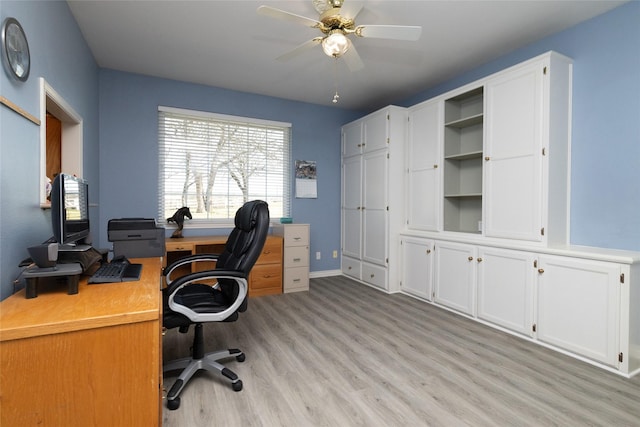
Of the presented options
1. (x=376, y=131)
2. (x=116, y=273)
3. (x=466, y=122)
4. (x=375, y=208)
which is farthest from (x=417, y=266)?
(x=116, y=273)

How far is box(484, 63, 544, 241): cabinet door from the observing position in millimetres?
2568

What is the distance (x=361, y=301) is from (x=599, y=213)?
233 cm

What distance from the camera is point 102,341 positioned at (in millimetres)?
1051

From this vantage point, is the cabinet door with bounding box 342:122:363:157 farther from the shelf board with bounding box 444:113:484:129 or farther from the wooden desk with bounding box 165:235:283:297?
the wooden desk with bounding box 165:235:283:297

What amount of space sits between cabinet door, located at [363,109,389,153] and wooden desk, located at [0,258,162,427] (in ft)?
11.3

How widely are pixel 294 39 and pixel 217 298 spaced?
241 cm

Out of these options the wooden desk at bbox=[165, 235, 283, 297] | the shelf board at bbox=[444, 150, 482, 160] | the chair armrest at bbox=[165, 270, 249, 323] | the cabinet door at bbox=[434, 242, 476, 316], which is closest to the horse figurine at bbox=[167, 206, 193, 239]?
the wooden desk at bbox=[165, 235, 283, 297]

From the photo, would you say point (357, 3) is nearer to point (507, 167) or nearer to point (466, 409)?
point (507, 167)

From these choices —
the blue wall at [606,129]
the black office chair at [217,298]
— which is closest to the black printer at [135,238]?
the black office chair at [217,298]

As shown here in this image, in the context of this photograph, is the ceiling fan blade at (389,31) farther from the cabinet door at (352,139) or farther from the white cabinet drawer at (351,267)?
the white cabinet drawer at (351,267)

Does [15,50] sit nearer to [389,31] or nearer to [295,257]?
[389,31]

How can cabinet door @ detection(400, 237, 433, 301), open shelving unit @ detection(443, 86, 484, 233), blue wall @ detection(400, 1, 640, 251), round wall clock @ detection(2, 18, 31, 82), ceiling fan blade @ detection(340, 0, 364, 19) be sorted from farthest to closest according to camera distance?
cabinet door @ detection(400, 237, 433, 301)
open shelving unit @ detection(443, 86, 484, 233)
blue wall @ detection(400, 1, 640, 251)
ceiling fan blade @ detection(340, 0, 364, 19)
round wall clock @ detection(2, 18, 31, 82)

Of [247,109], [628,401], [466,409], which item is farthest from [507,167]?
[247,109]

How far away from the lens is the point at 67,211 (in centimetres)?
153
